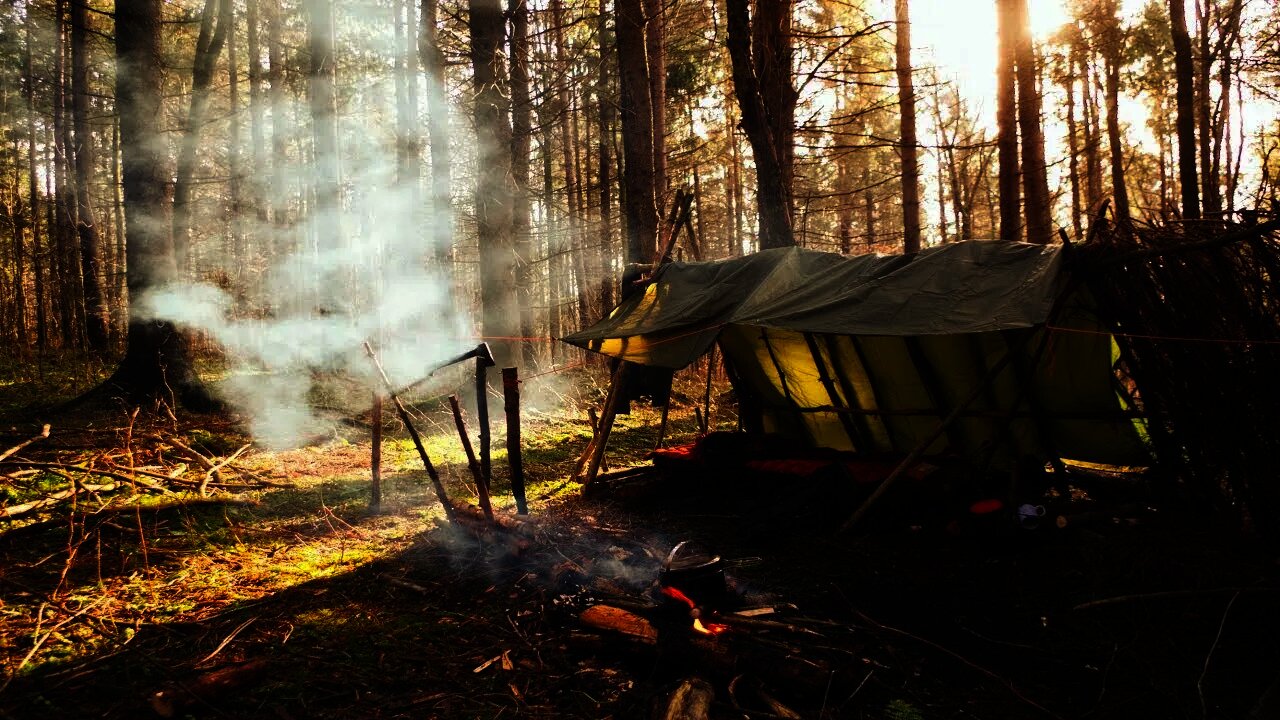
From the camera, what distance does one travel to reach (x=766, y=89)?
8875mm

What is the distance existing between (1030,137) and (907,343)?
6320 millimetres

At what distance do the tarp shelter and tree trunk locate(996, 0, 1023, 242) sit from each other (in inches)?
238

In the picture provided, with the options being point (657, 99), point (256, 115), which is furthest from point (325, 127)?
point (657, 99)

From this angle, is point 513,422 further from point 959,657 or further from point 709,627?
point 959,657

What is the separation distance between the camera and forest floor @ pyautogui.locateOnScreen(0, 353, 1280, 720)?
3.23 meters

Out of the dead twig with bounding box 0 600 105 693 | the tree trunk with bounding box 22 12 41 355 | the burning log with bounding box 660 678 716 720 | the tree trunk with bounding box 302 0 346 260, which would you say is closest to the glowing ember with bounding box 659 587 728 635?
the burning log with bounding box 660 678 716 720

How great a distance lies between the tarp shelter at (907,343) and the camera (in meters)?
5.01

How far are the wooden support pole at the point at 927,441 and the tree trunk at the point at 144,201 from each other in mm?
9130

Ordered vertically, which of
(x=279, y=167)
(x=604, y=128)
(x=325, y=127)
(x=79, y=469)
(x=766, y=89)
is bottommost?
(x=79, y=469)

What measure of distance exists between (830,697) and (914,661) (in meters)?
0.64

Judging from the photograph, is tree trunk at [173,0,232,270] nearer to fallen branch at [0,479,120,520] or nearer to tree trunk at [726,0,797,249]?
fallen branch at [0,479,120,520]

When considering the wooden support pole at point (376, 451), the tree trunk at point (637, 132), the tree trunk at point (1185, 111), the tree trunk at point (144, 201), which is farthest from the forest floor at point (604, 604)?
the tree trunk at point (1185, 111)

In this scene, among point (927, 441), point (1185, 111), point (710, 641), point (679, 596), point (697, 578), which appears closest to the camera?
point (710, 641)

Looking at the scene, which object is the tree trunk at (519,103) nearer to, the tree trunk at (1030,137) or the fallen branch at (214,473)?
the fallen branch at (214,473)
